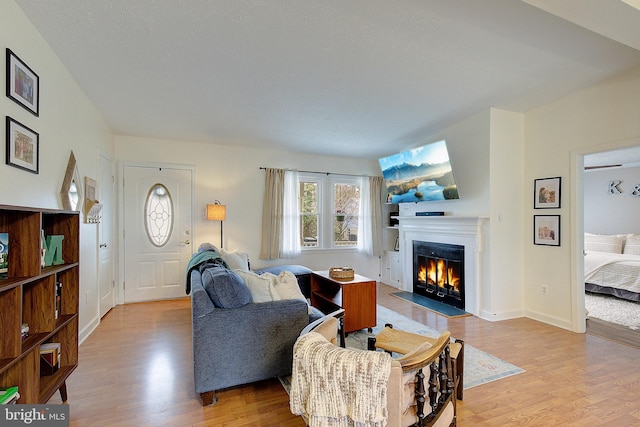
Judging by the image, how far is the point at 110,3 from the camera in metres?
1.88

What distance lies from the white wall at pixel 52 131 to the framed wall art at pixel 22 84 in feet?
0.14

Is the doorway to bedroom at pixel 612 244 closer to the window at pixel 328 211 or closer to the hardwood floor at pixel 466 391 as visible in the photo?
the hardwood floor at pixel 466 391

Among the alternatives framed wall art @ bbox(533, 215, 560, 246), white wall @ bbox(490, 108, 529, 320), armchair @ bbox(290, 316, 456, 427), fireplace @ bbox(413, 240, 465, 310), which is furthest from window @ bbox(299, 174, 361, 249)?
armchair @ bbox(290, 316, 456, 427)

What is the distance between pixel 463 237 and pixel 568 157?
56.8 inches

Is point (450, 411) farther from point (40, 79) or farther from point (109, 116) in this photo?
point (109, 116)

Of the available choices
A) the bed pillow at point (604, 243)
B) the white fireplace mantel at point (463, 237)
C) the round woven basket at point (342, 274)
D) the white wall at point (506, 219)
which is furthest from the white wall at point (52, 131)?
the bed pillow at point (604, 243)

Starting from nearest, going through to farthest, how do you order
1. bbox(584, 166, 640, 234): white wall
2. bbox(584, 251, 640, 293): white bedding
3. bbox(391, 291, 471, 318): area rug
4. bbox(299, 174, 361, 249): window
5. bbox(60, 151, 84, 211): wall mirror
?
bbox(60, 151, 84, 211): wall mirror, bbox(391, 291, 471, 318): area rug, bbox(584, 251, 640, 293): white bedding, bbox(299, 174, 361, 249): window, bbox(584, 166, 640, 234): white wall

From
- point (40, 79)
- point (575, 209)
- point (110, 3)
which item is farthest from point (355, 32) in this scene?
point (575, 209)

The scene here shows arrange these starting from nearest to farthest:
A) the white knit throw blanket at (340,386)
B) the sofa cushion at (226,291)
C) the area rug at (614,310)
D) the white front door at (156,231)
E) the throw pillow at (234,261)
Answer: the white knit throw blanket at (340,386) < the sofa cushion at (226,291) < the area rug at (614,310) < the throw pillow at (234,261) < the white front door at (156,231)

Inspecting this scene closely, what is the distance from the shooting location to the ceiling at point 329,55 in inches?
76.1

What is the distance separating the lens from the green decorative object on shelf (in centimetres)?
179

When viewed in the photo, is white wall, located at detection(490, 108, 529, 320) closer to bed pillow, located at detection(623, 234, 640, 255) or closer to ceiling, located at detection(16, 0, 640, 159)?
ceiling, located at detection(16, 0, 640, 159)

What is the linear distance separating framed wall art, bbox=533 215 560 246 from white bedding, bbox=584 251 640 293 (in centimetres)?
199

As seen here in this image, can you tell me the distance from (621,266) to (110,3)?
262 inches
